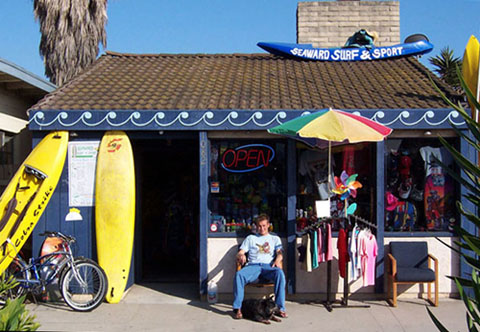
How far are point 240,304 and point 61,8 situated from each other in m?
13.0

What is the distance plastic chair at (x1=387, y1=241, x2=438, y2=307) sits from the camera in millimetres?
6957

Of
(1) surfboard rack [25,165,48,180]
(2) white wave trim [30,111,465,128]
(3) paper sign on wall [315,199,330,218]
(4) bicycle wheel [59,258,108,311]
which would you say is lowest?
(4) bicycle wheel [59,258,108,311]

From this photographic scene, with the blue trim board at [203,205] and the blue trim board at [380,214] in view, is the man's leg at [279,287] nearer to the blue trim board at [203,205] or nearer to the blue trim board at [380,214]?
the blue trim board at [203,205]

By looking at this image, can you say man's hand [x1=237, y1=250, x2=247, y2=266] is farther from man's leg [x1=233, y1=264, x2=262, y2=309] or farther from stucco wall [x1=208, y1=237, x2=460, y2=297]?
stucco wall [x1=208, y1=237, x2=460, y2=297]

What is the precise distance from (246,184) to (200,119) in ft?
4.01

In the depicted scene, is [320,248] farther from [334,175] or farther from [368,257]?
[334,175]

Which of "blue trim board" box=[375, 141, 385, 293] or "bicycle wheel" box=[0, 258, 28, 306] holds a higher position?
"blue trim board" box=[375, 141, 385, 293]

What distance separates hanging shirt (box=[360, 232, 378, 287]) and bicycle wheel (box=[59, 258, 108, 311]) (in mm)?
3530

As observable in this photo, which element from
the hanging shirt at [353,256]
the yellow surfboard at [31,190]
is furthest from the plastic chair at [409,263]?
the yellow surfboard at [31,190]

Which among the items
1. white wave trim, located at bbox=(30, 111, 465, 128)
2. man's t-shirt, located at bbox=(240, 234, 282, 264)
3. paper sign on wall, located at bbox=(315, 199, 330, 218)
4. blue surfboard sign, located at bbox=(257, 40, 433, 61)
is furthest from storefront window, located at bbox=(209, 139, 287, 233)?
blue surfboard sign, located at bbox=(257, 40, 433, 61)

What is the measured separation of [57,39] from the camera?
1639 centimetres

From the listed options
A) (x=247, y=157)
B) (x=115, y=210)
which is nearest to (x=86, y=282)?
(x=115, y=210)

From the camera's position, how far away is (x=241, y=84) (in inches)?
343

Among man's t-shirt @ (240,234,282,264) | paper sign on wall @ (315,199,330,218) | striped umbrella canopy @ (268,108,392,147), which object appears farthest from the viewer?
man's t-shirt @ (240,234,282,264)
